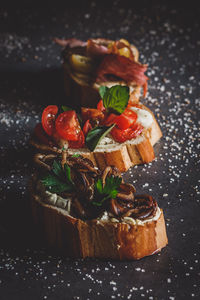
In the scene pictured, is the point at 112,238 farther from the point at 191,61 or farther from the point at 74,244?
the point at 191,61

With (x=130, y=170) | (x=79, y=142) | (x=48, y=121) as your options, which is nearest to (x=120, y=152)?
(x=130, y=170)

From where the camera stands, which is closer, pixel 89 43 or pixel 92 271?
pixel 92 271

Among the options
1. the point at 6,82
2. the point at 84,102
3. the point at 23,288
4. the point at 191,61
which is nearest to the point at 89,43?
the point at 84,102

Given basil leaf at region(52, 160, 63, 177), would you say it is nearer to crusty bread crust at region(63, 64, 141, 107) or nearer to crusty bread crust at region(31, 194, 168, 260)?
crusty bread crust at region(31, 194, 168, 260)

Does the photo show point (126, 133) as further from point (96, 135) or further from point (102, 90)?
point (102, 90)

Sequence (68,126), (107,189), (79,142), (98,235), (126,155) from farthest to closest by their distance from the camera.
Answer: (126,155) → (79,142) → (68,126) → (98,235) → (107,189)

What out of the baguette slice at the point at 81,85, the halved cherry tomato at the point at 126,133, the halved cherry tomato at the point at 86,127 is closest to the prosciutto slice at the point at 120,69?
the baguette slice at the point at 81,85

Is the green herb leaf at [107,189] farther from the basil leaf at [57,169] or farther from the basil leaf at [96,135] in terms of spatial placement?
the basil leaf at [96,135]
